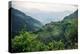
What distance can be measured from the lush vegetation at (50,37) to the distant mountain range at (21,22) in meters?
0.04

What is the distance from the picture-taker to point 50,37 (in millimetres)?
2174

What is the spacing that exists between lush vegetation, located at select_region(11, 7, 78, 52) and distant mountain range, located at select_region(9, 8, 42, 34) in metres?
0.04

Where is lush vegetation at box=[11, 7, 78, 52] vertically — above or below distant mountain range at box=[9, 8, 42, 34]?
below

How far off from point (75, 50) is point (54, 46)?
0.33 meters

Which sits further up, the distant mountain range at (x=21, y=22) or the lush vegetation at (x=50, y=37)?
the distant mountain range at (x=21, y=22)

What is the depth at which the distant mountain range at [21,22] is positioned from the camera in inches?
78.5

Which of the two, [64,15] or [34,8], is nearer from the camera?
[34,8]

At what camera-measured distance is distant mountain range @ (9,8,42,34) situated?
6.55ft

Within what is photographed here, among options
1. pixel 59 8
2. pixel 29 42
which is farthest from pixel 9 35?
pixel 59 8

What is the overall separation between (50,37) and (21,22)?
0.45 metres

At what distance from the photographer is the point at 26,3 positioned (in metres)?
2.07

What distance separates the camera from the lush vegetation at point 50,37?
203cm

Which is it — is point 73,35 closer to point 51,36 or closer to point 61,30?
point 61,30

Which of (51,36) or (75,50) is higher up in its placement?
(51,36)
